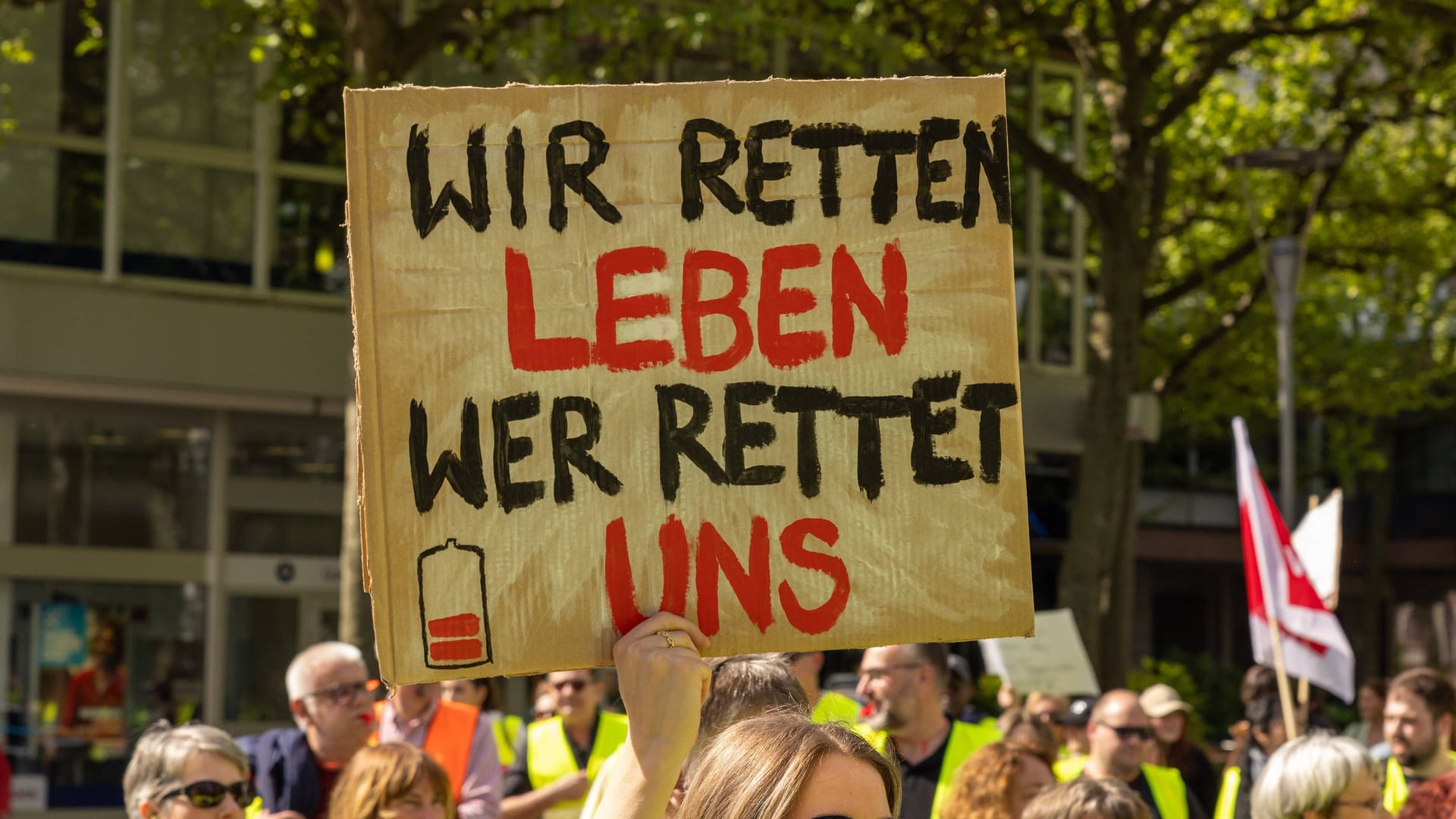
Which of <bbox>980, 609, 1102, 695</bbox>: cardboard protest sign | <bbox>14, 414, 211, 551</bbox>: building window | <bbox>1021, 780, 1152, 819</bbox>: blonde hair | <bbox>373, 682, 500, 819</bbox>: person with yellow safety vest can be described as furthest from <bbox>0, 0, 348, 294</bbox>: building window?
<bbox>1021, 780, 1152, 819</bbox>: blonde hair

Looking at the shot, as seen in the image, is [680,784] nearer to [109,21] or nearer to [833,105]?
[833,105]

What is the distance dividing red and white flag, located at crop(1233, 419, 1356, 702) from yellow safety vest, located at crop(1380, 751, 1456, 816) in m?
1.47

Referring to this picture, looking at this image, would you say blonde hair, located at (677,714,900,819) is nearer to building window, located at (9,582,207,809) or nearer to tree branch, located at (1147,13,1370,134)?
building window, located at (9,582,207,809)

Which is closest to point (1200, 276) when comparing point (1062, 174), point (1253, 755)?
point (1062, 174)

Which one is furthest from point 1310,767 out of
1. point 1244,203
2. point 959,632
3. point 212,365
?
point 1244,203

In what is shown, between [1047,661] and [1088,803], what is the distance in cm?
503

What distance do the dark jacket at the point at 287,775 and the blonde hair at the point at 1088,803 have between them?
2.23m

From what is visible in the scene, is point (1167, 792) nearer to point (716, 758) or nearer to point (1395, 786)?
point (1395, 786)

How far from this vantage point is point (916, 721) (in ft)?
18.1

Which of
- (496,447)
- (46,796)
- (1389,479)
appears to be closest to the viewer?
(496,447)

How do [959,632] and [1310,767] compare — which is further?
[1310,767]

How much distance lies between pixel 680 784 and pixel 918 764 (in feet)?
7.75

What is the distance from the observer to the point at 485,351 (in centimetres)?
250

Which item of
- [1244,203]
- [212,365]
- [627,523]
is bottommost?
[627,523]
